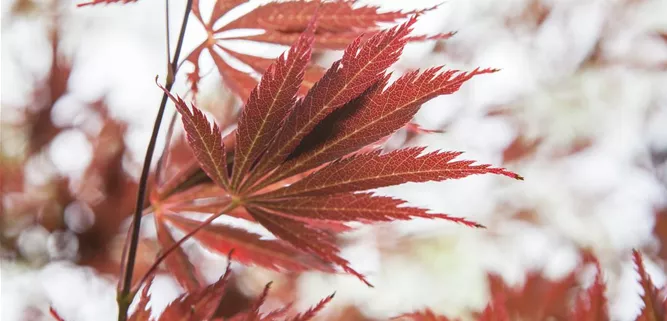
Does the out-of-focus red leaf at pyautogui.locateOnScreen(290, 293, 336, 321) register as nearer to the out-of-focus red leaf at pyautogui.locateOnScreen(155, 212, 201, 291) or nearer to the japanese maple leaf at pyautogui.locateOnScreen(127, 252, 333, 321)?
the japanese maple leaf at pyautogui.locateOnScreen(127, 252, 333, 321)

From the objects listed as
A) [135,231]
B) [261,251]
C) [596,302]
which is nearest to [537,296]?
[596,302]

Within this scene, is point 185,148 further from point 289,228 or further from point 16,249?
point 289,228

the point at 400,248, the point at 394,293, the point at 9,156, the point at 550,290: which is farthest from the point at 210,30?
the point at 394,293

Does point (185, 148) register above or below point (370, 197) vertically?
above

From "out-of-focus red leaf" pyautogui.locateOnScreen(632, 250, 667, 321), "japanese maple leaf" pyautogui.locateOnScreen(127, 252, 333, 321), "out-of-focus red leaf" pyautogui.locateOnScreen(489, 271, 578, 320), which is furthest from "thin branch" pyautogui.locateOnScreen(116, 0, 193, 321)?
"out-of-focus red leaf" pyautogui.locateOnScreen(489, 271, 578, 320)

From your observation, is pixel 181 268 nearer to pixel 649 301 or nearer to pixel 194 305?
pixel 194 305

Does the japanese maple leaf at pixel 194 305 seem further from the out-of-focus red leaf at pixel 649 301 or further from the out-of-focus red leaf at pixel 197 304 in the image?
the out-of-focus red leaf at pixel 649 301
